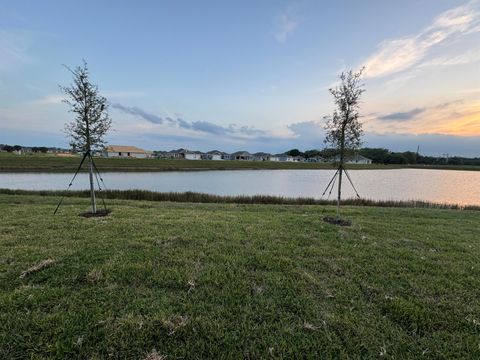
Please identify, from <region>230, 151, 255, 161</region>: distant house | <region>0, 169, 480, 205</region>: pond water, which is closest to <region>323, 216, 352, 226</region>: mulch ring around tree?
<region>0, 169, 480, 205</region>: pond water

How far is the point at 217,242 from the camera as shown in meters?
5.55

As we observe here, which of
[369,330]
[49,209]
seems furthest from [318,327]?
[49,209]

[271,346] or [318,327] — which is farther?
[318,327]

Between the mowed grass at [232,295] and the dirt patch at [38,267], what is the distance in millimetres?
28

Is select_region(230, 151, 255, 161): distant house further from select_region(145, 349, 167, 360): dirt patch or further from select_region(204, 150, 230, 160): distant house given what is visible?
select_region(145, 349, 167, 360): dirt patch

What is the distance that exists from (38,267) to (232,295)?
9.74ft

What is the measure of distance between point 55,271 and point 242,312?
287cm

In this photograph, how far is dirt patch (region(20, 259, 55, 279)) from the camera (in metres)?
3.88

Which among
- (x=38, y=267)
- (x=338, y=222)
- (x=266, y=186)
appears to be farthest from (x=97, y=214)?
(x=266, y=186)

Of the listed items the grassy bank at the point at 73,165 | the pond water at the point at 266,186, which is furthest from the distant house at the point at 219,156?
the pond water at the point at 266,186

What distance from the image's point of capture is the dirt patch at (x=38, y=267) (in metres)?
3.88

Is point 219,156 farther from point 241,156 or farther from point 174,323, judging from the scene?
point 174,323

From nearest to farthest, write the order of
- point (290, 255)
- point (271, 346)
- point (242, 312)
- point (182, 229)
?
point (271, 346) → point (242, 312) → point (290, 255) → point (182, 229)

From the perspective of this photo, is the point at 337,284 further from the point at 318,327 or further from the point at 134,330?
the point at 134,330
